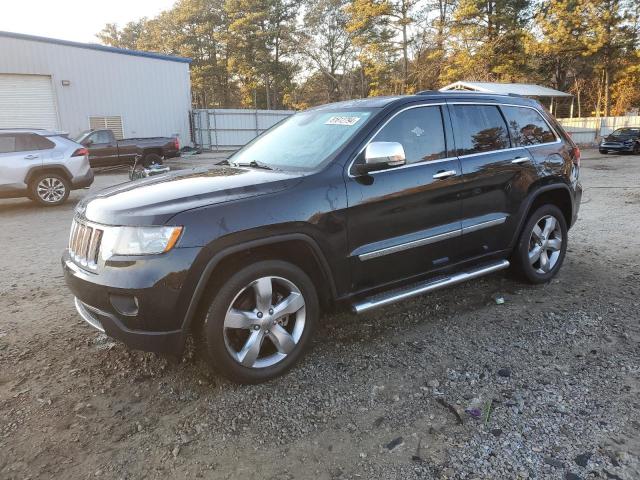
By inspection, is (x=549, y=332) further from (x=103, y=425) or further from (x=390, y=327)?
(x=103, y=425)

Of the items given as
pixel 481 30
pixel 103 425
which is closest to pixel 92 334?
pixel 103 425

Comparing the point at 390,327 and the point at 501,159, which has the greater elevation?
the point at 501,159

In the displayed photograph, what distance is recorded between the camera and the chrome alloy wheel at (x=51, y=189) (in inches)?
379

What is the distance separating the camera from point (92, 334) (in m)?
3.70

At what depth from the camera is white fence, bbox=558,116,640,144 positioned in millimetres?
30984

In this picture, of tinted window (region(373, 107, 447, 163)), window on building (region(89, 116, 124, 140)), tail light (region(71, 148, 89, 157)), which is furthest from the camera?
window on building (region(89, 116, 124, 140))

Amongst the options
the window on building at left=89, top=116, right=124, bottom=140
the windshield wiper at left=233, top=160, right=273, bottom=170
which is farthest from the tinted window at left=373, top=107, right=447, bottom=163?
the window on building at left=89, top=116, right=124, bottom=140

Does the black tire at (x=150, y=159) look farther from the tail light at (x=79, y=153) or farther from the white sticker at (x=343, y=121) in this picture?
the white sticker at (x=343, y=121)

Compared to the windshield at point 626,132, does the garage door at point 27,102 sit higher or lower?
higher

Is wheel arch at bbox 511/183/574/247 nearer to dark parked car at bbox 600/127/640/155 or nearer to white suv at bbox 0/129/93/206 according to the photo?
white suv at bbox 0/129/93/206

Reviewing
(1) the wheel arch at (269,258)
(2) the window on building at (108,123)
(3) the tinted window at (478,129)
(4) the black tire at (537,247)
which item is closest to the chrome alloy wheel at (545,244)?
(4) the black tire at (537,247)

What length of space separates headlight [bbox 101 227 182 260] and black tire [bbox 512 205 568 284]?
3.24m

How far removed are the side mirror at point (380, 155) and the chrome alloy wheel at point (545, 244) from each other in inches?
78.0

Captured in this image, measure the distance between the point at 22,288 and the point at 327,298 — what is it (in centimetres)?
353
